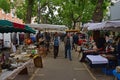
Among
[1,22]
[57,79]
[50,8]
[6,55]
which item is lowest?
[57,79]

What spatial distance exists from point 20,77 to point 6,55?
6.30ft

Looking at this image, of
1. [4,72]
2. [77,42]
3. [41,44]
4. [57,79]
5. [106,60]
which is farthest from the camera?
[77,42]

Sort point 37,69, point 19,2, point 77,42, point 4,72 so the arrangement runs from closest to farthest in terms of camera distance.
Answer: point 4,72
point 37,69
point 77,42
point 19,2

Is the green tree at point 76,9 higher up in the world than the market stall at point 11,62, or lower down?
higher up

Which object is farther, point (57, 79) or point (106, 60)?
point (106, 60)

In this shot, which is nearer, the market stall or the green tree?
the market stall

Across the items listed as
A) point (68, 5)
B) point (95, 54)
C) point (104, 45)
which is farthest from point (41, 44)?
point (68, 5)

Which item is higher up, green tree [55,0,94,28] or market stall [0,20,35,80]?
green tree [55,0,94,28]

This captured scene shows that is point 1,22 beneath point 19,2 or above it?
beneath

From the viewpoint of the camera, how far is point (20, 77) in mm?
15305

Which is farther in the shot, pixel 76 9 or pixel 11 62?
pixel 76 9

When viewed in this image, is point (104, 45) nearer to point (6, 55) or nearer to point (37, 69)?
point (37, 69)

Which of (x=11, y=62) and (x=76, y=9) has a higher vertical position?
(x=76, y=9)

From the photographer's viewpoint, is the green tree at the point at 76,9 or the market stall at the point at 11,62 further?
the green tree at the point at 76,9
